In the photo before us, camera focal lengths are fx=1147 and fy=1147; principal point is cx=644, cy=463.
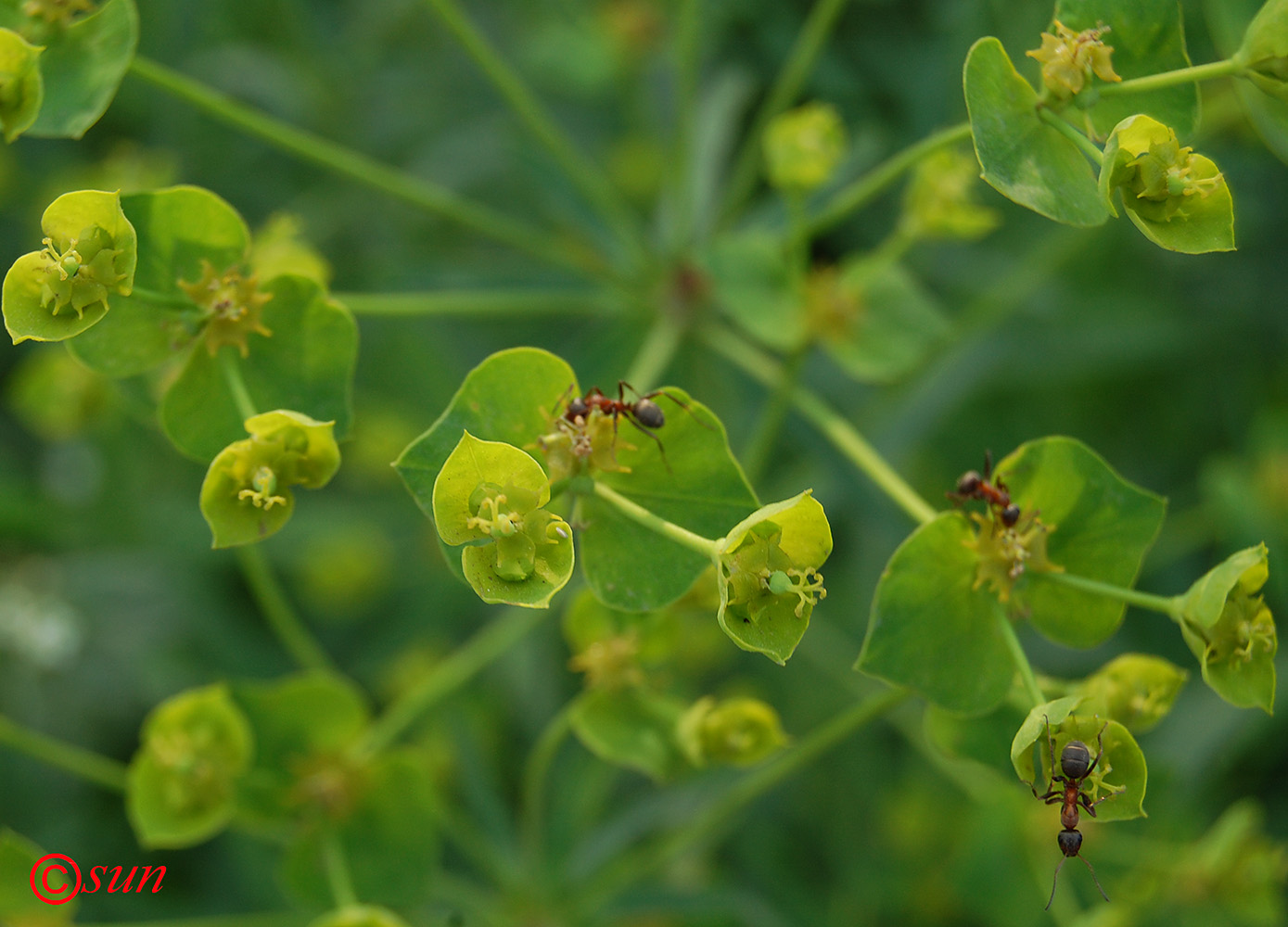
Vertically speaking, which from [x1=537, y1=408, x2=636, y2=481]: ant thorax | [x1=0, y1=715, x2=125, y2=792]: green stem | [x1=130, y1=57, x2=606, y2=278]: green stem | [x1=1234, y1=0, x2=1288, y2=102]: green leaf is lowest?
[x1=0, y1=715, x2=125, y2=792]: green stem

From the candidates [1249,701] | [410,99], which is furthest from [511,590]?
[410,99]

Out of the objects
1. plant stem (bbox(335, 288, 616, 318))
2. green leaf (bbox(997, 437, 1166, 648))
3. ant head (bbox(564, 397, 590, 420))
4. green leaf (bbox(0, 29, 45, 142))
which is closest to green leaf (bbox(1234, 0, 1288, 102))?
green leaf (bbox(997, 437, 1166, 648))

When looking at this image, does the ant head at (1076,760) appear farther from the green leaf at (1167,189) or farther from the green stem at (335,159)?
the green stem at (335,159)

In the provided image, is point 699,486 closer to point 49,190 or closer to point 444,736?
point 444,736

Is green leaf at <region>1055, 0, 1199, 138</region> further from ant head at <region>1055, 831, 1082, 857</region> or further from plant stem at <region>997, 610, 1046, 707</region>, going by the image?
ant head at <region>1055, 831, 1082, 857</region>

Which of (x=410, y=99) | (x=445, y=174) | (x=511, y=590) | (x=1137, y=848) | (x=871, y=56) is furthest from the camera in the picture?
(x=410, y=99)

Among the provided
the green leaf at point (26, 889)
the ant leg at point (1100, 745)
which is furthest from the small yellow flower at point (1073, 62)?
the green leaf at point (26, 889)
